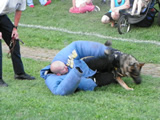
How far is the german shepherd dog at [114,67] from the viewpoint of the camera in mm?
5562

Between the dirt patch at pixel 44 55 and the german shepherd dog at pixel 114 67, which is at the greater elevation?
the german shepherd dog at pixel 114 67

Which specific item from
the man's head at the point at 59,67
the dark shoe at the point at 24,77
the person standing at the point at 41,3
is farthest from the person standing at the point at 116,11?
the man's head at the point at 59,67

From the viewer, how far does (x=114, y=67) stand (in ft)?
18.8

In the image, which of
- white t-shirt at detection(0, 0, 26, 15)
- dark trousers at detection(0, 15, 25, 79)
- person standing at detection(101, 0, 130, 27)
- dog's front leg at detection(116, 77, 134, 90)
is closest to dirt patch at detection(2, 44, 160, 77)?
dog's front leg at detection(116, 77, 134, 90)

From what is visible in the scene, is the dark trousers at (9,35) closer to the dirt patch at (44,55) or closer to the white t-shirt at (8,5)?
the white t-shirt at (8,5)

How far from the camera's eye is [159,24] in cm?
1006

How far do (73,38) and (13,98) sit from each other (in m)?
4.45

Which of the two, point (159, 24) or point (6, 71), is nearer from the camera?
point (6, 71)

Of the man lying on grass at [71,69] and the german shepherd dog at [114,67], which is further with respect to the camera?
the german shepherd dog at [114,67]

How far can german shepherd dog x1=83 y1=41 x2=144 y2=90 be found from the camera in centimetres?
556

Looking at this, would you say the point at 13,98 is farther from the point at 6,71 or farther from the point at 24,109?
the point at 6,71

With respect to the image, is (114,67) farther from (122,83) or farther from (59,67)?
(59,67)

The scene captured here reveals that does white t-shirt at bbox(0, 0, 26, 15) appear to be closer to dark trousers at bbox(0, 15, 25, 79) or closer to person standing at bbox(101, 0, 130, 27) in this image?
dark trousers at bbox(0, 15, 25, 79)

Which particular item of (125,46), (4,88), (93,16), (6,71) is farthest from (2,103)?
(93,16)
